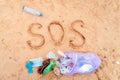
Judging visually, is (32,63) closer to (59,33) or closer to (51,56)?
(51,56)

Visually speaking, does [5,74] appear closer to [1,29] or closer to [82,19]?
[1,29]

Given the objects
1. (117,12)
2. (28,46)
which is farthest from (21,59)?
(117,12)

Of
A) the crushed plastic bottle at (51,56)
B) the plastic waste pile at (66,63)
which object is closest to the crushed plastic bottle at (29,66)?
the plastic waste pile at (66,63)

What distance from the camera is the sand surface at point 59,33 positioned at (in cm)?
181

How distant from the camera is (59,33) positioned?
1.98 meters

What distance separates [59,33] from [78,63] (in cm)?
32

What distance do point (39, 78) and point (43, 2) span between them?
722 mm

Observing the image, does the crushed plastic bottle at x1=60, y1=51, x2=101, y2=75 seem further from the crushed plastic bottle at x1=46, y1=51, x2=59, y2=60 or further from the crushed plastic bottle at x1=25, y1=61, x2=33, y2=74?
the crushed plastic bottle at x1=25, y1=61, x2=33, y2=74

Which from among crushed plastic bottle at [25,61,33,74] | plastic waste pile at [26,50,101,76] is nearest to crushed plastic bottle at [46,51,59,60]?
plastic waste pile at [26,50,101,76]

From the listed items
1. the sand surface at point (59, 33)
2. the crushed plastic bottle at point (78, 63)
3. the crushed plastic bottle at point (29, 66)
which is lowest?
the crushed plastic bottle at point (29, 66)

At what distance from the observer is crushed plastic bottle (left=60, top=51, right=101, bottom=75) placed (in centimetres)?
178

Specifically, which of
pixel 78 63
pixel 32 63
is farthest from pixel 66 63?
pixel 32 63

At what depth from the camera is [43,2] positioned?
2.15 m

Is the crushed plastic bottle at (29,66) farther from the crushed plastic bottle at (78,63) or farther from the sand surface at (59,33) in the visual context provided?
the crushed plastic bottle at (78,63)
